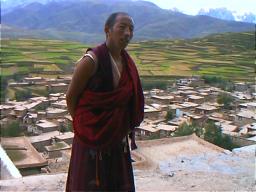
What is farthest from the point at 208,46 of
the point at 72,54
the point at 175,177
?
the point at 175,177

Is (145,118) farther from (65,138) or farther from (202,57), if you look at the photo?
(202,57)

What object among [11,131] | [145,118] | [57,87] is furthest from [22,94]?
[11,131]

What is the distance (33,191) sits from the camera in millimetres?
3998

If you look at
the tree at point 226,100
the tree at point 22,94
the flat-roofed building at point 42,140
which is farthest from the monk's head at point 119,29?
the tree at point 22,94

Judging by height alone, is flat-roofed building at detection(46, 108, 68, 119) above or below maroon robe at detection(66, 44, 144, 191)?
below

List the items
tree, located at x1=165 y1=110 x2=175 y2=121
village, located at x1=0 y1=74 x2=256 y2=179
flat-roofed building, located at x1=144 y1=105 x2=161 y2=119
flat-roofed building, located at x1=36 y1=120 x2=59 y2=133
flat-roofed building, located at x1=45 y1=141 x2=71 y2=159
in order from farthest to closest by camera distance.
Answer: flat-roofed building, located at x1=144 y1=105 x2=161 y2=119 < tree, located at x1=165 y1=110 x2=175 y2=121 < flat-roofed building, located at x1=36 y1=120 x2=59 y2=133 < flat-roofed building, located at x1=45 y1=141 x2=71 y2=159 < village, located at x1=0 y1=74 x2=256 y2=179

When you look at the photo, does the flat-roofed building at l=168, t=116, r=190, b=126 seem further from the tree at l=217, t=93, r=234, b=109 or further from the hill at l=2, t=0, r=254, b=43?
the hill at l=2, t=0, r=254, b=43

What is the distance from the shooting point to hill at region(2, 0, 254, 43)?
97.4 m

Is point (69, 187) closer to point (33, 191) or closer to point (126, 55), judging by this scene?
point (126, 55)

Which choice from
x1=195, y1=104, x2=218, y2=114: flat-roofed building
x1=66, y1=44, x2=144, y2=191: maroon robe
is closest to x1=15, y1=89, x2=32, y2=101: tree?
x1=195, y1=104, x2=218, y2=114: flat-roofed building

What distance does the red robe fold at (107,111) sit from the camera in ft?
6.79

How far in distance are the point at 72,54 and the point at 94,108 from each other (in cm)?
4547

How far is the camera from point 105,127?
208cm

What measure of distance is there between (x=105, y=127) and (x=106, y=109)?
0.09 meters
